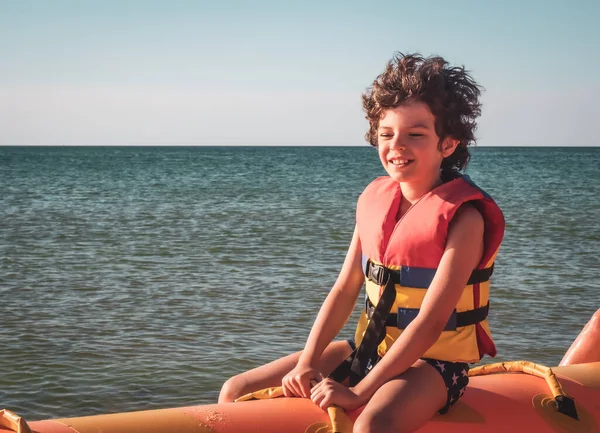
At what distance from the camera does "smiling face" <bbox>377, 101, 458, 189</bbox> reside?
106 inches

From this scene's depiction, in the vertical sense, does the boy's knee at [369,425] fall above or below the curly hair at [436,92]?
below

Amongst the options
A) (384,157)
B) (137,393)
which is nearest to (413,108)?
(384,157)

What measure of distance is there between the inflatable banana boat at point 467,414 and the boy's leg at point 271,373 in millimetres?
95

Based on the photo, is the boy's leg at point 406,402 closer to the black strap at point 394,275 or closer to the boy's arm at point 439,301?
the boy's arm at point 439,301

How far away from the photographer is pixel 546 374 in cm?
290

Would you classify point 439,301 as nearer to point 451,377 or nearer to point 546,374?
point 451,377

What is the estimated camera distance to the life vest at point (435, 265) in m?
2.64

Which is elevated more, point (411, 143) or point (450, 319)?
point (411, 143)

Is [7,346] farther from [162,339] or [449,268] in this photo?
[449,268]

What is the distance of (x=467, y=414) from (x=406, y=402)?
278mm

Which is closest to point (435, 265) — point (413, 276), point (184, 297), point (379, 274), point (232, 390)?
point (413, 276)

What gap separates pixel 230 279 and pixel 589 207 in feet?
38.8

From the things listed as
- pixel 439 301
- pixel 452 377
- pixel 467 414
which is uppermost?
pixel 439 301

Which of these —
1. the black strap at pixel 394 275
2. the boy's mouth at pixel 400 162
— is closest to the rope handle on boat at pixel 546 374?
the black strap at pixel 394 275
